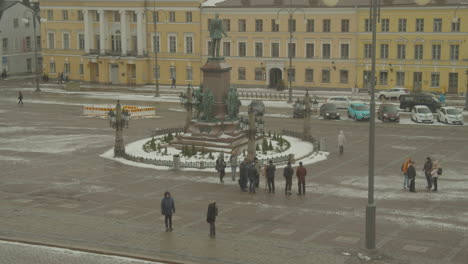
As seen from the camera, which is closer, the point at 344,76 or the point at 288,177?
the point at 288,177

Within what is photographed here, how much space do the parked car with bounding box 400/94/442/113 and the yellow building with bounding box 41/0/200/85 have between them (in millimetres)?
29453

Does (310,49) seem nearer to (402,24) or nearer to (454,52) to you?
(402,24)

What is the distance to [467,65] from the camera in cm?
7712

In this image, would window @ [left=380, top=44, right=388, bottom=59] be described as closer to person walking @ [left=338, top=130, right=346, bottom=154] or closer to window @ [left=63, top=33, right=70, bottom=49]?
person walking @ [left=338, top=130, right=346, bottom=154]

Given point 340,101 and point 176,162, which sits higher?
point 340,101

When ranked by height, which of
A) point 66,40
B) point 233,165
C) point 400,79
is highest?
point 66,40

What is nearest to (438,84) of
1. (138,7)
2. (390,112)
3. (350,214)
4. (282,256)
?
(390,112)

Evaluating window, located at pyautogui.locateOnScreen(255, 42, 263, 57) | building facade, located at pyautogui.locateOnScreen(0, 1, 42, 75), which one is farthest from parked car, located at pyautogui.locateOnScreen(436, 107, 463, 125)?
building facade, located at pyautogui.locateOnScreen(0, 1, 42, 75)

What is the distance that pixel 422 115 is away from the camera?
59.5 metres

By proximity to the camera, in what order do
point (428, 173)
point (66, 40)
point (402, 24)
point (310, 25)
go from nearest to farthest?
point (428, 173) < point (402, 24) < point (310, 25) < point (66, 40)

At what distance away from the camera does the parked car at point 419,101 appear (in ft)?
216

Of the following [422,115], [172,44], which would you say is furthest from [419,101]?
[172,44]

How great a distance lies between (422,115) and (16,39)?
6654 centimetres

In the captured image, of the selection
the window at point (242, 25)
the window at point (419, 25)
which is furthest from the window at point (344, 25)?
the window at point (242, 25)
